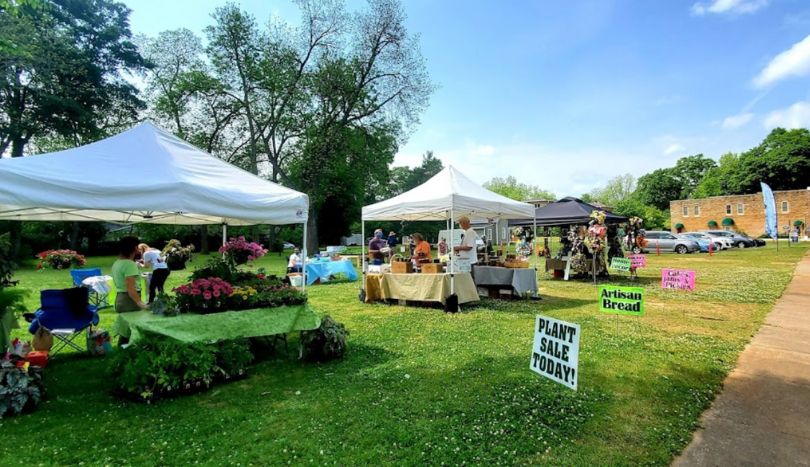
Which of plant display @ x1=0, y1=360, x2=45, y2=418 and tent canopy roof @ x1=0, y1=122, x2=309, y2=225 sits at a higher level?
tent canopy roof @ x1=0, y1=122, x2=309, y2=225

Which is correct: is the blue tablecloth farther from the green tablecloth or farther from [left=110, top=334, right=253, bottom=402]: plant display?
[left=110, top=334, right=253, bottom=402]: plant display

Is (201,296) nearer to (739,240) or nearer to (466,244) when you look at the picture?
(466,244)

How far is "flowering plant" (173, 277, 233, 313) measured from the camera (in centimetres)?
410

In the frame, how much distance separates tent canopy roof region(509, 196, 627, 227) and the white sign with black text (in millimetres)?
8708

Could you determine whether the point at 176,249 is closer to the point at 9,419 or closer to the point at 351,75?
the point at 9,419

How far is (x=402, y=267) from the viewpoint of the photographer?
834 centimetres

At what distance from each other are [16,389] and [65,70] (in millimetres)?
22494

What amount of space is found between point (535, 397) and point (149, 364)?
11.2ft

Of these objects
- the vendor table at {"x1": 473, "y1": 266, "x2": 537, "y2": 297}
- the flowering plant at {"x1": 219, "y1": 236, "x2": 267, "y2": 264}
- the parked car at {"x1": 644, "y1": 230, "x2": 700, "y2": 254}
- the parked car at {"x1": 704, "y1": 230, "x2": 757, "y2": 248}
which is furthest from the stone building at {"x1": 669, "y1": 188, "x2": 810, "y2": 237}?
the flowering plant at {"x1": 219, "y1": 236, "x2": 267, "y2": 264}

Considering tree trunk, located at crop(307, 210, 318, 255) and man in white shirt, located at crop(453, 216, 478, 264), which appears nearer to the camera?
man in white shirt, located at crop(453, 216, 478, 264)

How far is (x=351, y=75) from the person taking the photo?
24.4m

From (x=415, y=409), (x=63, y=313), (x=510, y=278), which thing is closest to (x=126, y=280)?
(x=63, y=313)

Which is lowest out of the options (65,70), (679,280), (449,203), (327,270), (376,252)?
(679,280)

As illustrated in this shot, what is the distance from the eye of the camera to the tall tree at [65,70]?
1794cm
